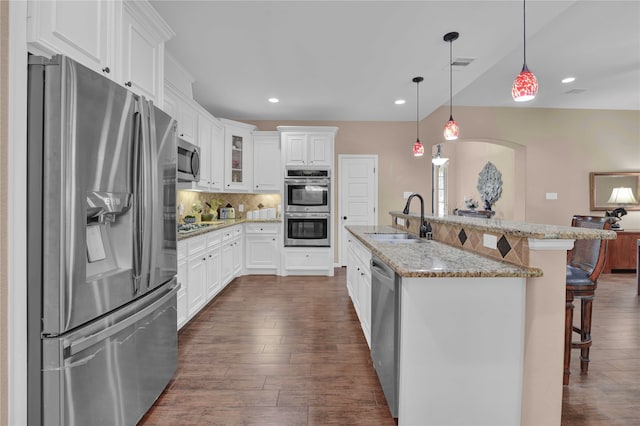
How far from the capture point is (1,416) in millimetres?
1134

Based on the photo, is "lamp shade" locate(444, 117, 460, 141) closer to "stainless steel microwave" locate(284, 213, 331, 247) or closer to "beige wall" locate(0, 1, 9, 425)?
"stainless steel microwave" locate(284, 213, 331, 247)

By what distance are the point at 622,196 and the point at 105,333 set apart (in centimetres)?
781

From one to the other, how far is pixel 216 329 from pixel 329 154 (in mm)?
3221

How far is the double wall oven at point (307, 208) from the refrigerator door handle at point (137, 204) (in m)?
3.50

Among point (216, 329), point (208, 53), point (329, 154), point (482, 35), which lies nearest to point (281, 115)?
point (329, 154)

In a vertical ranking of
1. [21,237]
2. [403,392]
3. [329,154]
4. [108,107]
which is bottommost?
[403,392]

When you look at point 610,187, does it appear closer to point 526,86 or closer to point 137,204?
point 526,86

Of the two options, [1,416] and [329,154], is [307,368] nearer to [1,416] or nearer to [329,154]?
[1,416]

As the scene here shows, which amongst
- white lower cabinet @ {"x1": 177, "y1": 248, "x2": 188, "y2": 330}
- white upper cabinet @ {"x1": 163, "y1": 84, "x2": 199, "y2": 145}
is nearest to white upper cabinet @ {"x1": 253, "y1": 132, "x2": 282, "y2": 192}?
white upper cabinet @ {"x1": 163, "y1": 84, "x2": 199, "y2": 145}

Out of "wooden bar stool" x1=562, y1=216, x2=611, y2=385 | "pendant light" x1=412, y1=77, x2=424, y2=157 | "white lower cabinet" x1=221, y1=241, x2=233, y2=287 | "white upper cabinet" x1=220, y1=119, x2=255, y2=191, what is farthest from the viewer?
"white upper cabinet" x1=220, y1=119, x2=255, y2=191

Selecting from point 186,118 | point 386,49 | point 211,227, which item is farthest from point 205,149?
point 386,49

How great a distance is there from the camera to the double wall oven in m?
5.09

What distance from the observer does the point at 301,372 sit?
88.0 inches

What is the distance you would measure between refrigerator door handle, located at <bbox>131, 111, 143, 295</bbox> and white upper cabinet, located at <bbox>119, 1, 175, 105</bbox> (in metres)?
0.43
